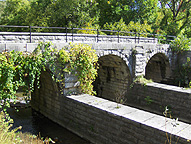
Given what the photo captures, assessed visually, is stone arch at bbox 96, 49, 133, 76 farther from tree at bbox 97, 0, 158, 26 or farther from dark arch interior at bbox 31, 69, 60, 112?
tree at bbox 97, 0, 158, 26

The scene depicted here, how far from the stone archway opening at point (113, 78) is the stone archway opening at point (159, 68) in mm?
4169

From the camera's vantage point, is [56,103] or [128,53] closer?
[56,103]

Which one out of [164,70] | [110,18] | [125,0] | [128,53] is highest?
[125,0]

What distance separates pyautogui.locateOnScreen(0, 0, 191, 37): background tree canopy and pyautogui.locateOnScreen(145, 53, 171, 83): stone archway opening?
3.48 metres

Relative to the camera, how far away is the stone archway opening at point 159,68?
15930 millimetres

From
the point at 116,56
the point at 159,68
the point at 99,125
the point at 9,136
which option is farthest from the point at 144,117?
the point at 159,68

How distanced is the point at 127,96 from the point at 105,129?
20.4ft

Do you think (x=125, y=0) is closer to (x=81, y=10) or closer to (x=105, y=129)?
(x=81, y=10)

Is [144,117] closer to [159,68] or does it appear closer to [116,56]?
[116,56]

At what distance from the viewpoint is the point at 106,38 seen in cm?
1390

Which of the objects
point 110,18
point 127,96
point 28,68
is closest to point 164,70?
point 127,96

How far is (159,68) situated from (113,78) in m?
5.19

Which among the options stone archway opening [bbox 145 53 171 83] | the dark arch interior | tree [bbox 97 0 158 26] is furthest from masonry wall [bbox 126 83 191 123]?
tree [bbox 97 0 158 26]

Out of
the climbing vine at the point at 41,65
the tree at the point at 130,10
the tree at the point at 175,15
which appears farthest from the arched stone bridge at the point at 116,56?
the tree at the point at 175,15
